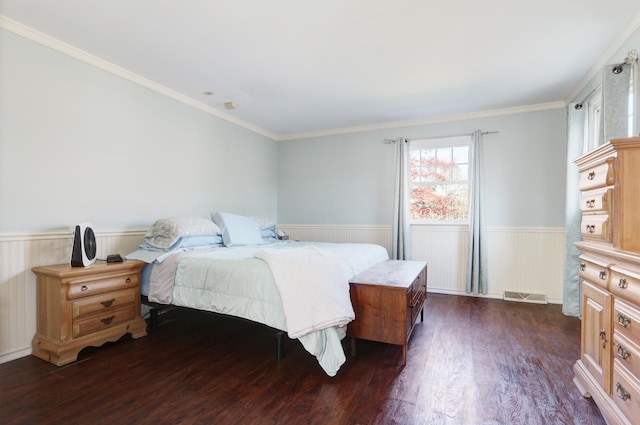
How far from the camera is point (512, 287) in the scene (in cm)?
394

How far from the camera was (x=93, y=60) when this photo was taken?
2695 mm

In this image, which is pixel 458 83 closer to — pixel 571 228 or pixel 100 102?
pixel 571 228

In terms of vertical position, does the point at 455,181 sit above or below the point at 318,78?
below

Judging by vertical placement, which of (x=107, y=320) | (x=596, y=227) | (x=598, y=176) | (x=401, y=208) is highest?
(x=598, y=176)

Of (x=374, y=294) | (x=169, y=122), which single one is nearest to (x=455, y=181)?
(x=374, y=294)

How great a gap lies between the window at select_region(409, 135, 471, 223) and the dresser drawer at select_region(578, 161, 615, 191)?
246cm

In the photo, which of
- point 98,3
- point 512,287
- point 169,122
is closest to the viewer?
point 98,3

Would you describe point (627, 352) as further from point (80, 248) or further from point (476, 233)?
point (80, 248)

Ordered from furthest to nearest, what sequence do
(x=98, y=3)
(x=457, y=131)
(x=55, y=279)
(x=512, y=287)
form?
1. (x=457, y=131)
2. (x=512, y=287)
3. (x=55, y=279)
4. (x=98, y=3)

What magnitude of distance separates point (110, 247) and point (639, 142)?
374cm

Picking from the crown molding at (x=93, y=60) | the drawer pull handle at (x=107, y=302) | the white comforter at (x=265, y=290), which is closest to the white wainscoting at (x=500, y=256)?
the white comforter at (x=265, y=290)

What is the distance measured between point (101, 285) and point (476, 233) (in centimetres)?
396

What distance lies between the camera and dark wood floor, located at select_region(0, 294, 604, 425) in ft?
5.30

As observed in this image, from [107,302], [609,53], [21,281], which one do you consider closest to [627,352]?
[609,53]
